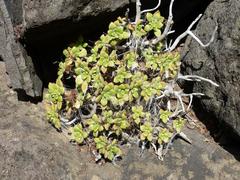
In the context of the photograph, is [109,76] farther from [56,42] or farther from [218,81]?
[218,81]

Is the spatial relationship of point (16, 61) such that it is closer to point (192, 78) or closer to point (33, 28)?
point (33, 28)

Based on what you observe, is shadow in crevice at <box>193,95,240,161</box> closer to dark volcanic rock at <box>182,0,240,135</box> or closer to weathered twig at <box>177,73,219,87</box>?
dark volcanic rock at <box>182,0,240,135</box>

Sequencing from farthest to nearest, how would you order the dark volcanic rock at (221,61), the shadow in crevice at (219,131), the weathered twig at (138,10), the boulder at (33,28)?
the shadow in crevice at (219,131), the weathered twig at (138,10), the dark volcanic rock at (221,61), the boulder at (33,28)

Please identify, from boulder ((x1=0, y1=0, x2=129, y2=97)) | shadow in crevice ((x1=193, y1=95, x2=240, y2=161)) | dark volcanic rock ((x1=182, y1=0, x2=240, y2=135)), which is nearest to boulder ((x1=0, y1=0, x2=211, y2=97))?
boulder ((x1=0, y1=0, x2=129, y2=97))

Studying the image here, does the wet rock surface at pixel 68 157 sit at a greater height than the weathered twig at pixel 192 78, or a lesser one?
lesser

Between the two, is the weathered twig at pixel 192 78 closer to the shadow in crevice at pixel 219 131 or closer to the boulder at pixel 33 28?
the shadow in crevice at pixel 219 131

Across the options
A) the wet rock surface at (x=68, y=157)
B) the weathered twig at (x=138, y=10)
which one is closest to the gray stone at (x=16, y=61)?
the wet rock surface at (x=68, y=157)
